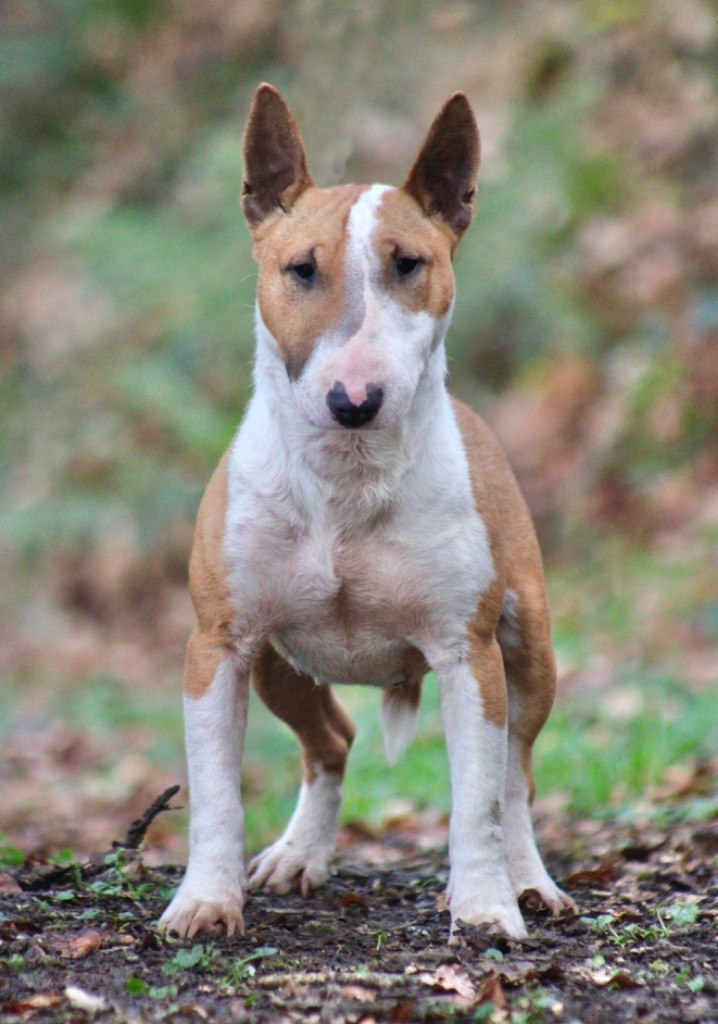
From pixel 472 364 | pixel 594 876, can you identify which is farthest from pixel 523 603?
pixel 472 364

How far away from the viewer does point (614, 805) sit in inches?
235

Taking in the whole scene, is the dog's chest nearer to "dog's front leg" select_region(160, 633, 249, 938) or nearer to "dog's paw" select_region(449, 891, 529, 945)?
"dog's front leg" select_region(160, 633, 249, 938)

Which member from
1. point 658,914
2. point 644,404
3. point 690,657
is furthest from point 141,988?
point 644,404

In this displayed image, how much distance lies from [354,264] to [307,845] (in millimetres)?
2147

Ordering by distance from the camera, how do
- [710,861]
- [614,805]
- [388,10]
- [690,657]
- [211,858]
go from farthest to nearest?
1. [388,10]
2. [690,657]
3. [614,805]
4. [710,861]
5. [211,858]

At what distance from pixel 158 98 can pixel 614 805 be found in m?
12.9

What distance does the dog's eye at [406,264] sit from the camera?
382cm

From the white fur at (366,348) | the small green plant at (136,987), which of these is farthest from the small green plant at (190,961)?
the white fur at (366,348)

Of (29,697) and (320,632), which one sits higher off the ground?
(320,632)

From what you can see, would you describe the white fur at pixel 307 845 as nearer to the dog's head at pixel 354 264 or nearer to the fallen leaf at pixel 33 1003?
the fallen leaf at pixel 33 1003

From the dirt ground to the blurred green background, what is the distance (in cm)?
334

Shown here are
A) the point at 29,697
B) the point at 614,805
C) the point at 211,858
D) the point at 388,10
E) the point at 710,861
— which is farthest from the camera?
the point at 388,10

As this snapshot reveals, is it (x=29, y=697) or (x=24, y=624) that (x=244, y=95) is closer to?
(x=24, y=624)

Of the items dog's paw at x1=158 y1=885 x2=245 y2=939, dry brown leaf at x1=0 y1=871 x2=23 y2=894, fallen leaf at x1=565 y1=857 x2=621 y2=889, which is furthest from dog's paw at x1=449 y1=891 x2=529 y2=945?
dry brown leaf at x1=0 y1=871 x2=23 y2=894
